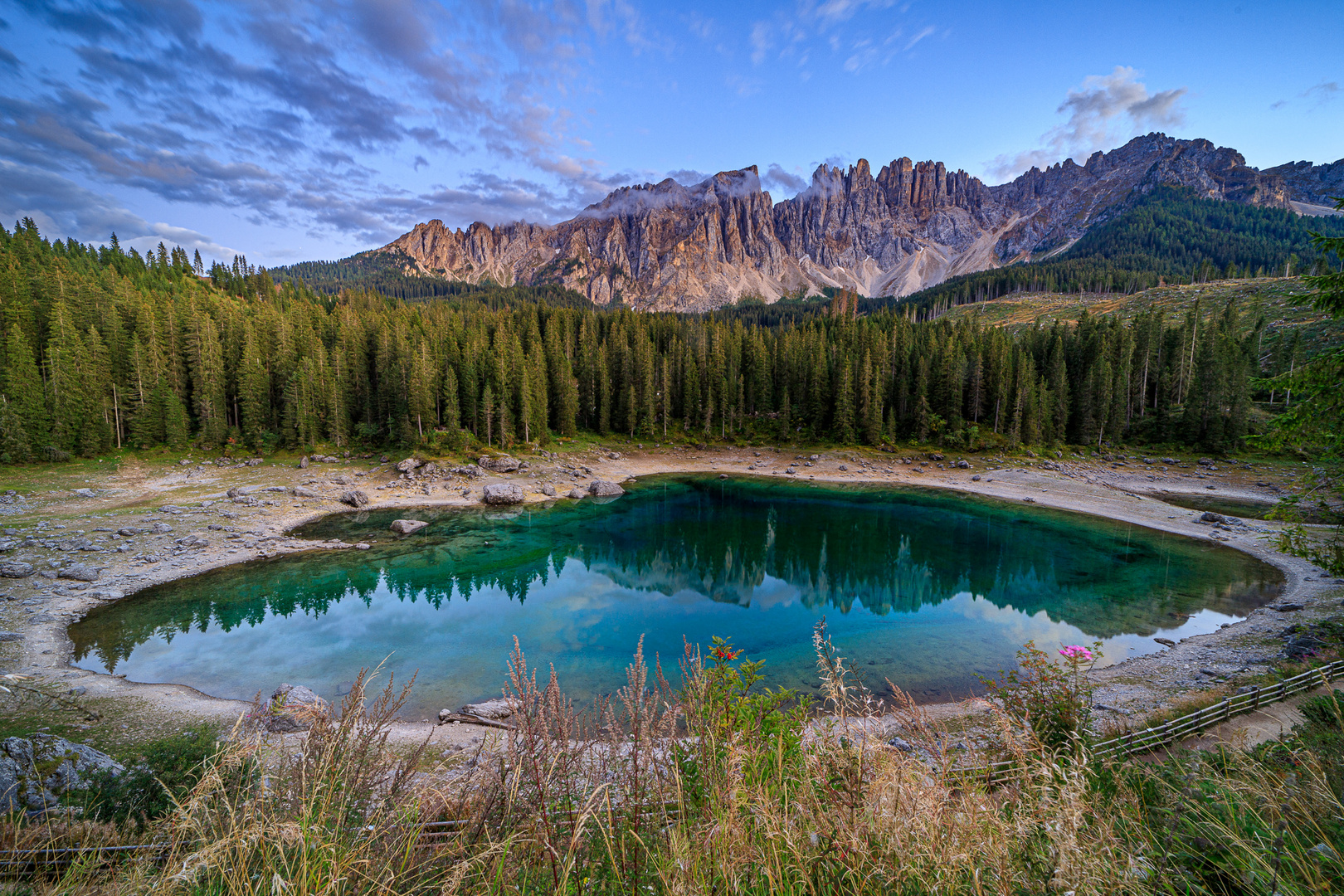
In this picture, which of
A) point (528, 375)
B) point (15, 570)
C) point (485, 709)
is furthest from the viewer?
point (528, 375)

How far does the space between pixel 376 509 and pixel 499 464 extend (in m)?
13.6

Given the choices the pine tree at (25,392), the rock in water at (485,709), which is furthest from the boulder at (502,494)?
the pine tree at (25,392)

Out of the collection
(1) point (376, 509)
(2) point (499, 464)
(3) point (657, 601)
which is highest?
(2) point (499, 464)

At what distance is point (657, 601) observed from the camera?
2358 cm

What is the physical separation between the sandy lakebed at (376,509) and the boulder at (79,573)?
0.20m

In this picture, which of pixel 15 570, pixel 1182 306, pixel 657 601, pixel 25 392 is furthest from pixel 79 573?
pixel 1182 306

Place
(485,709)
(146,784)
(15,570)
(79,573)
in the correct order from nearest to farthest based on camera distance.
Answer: (146,784) → (485,709) → (15,570) → (79,573)

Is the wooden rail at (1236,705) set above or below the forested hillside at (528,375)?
below

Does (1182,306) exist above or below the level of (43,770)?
above

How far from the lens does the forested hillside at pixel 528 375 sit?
43.3 meters

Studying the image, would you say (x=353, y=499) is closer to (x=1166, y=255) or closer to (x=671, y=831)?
(x=671, y=831)

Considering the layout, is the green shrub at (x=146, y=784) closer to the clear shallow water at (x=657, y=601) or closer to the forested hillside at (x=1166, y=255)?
the clear shallow water at (x=657, y=601)

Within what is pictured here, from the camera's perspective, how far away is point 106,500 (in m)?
30.6

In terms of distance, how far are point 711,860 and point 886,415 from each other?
231 feet
